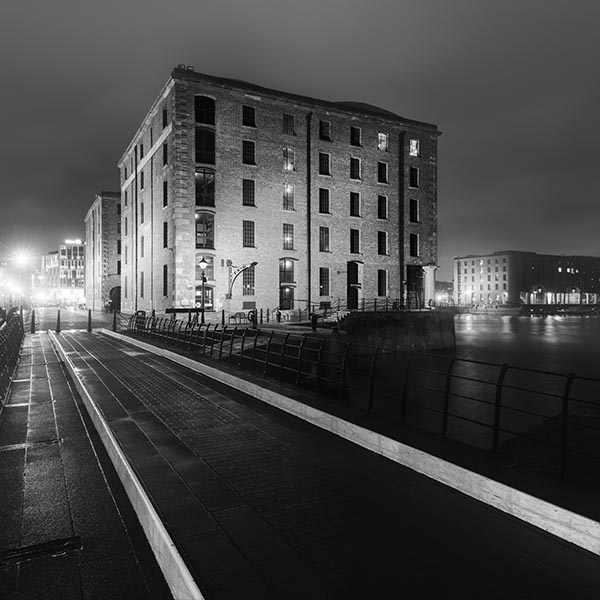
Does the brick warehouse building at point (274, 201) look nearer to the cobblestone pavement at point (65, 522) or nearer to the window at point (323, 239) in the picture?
the window at point (323, 239)

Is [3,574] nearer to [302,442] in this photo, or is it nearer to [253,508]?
[253,508]

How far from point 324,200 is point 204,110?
12182 millimetres

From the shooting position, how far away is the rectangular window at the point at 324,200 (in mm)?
40344

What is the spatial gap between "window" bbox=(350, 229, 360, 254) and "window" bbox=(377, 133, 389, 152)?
8.35 metres

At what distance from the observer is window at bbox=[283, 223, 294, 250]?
3834 centimetres

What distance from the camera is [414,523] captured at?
380 cm

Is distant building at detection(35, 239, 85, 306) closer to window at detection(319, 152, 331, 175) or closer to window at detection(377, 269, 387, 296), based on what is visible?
window at detection(319, 152, 331, 175)

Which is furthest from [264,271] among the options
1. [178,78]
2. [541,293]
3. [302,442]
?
[541,293]

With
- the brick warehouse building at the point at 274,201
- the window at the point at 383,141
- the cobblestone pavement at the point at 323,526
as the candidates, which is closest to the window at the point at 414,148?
the brick warehouse building at the point at 274,201

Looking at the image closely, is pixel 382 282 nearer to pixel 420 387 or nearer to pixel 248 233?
pixel 248 233

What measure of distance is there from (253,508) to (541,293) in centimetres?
16769

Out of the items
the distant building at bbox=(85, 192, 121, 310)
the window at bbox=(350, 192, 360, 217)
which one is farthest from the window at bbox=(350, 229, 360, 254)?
the distant building at bbox=(85, 192, 121, 310)

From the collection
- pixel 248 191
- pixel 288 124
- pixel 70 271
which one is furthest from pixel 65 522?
pixel 70 271

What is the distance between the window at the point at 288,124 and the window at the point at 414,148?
1263 centimetres
